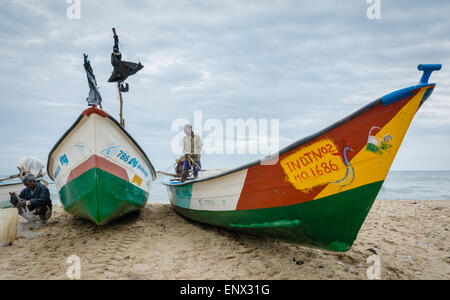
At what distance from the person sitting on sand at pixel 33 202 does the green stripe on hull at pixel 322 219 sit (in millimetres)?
4295

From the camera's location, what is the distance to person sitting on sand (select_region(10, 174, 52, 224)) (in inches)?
198

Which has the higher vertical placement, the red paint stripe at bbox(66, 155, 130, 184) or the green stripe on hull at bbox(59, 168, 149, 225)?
the red paint stripe at bbox(66, 155, 130, 184)

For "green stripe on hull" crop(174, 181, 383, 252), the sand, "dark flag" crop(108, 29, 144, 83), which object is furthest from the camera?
"dark flag" crop(108, 29, 144, 83)

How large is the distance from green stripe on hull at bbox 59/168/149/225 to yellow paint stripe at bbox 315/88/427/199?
130 inches

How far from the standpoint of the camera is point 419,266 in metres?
3.35

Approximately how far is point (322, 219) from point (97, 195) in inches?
135

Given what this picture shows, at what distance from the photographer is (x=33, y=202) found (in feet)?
16.5

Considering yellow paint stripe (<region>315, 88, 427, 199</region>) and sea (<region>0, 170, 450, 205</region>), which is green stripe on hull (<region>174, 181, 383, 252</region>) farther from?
sea (<region>0, 170, 450, 205</region>)

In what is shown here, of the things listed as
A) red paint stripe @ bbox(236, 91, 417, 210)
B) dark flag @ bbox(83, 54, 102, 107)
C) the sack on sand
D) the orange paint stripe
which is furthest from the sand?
dark flag @ bbox(83, 54, 102, 107)

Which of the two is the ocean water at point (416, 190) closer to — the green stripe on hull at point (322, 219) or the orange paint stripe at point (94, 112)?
the green stripe on hull at point (322, 219)

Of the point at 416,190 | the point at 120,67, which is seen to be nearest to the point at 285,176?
the point at 120,67

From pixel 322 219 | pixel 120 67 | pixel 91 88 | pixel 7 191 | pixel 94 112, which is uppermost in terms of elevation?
pixel 120 67

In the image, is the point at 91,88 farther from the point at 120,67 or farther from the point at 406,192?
the point at 406,192

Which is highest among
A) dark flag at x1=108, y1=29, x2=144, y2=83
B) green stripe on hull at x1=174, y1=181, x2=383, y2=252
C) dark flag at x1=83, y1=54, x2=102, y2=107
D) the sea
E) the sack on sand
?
dark flag at x1=108, y1=29, x2=144, y2=83
